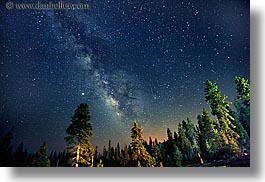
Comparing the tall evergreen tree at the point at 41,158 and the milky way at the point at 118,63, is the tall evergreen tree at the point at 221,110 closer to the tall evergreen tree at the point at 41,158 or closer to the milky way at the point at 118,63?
the milky way at the point at 118,63

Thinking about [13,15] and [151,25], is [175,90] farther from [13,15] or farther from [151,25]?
[13,15]

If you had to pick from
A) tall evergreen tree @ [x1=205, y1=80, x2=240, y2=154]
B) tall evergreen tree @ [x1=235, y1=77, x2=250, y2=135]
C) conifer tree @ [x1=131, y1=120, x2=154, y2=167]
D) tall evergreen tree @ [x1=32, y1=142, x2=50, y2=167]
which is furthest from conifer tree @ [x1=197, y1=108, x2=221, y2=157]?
tall evergreen tree @ [x1=32, y1=142, x2=50, y2=167]

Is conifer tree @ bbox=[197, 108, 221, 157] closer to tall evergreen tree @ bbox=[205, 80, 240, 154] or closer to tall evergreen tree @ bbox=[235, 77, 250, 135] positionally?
tall evergreen tree @ bbox=[205, 80, 240, 154]

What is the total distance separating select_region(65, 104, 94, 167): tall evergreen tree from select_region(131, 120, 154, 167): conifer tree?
0.33 m

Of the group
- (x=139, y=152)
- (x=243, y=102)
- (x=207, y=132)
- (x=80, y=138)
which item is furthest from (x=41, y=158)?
(x=243, y=102)

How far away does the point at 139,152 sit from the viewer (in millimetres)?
2779

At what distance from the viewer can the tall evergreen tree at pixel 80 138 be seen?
2.75 m

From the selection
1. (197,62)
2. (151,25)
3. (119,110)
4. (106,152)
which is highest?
(151,25)

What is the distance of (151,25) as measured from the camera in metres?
2.92

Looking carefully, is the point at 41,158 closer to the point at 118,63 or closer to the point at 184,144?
the point at 118,63

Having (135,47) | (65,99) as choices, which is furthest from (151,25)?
(65,99)

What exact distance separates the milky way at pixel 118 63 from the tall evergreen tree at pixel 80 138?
5cm

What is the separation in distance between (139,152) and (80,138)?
481 mm

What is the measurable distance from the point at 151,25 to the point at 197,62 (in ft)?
1.61
